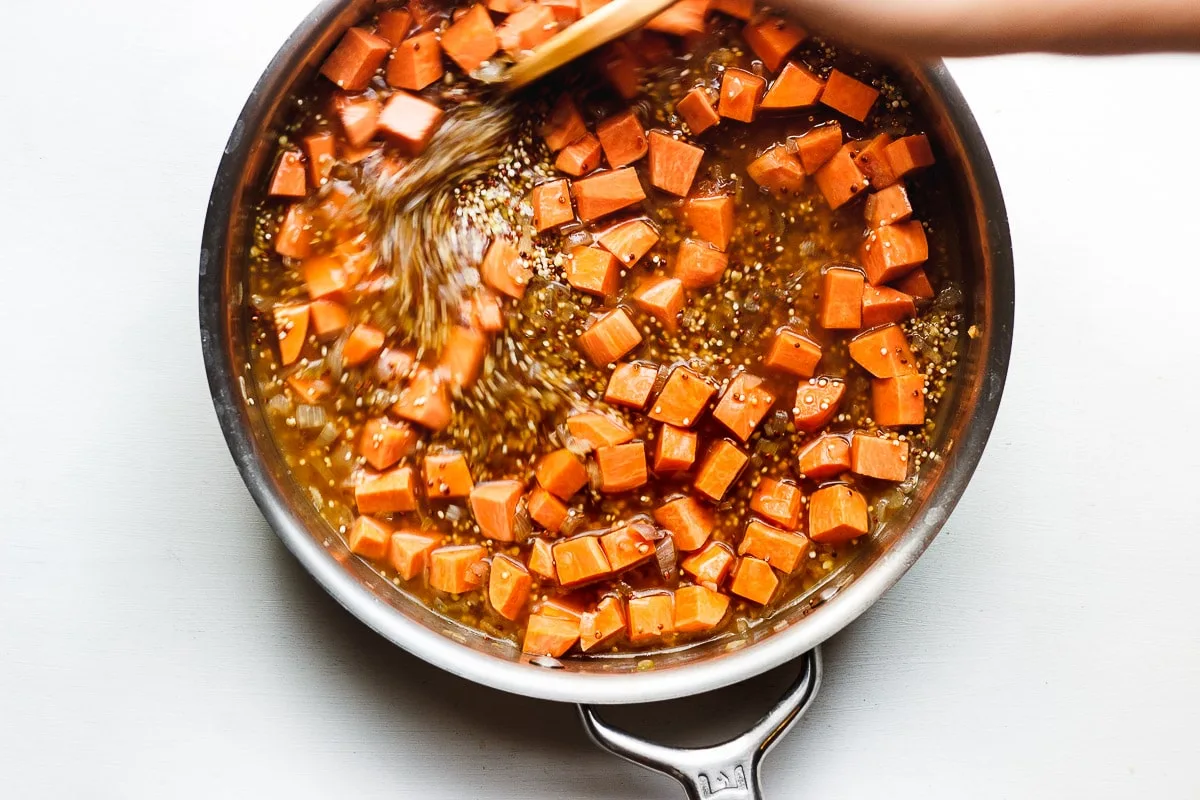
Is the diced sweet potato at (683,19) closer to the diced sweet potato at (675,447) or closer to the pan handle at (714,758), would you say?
the diced sweet potato at (675,447)

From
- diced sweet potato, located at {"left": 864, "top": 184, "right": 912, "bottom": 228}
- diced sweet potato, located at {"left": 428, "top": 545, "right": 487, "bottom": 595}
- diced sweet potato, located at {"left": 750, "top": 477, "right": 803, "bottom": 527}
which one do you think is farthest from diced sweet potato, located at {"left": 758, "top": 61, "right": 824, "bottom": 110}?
diced sweet potato, located at {"left": 428, "top": 545, "right": 487, "bottom": 595}

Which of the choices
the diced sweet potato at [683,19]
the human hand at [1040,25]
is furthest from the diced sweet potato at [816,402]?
the diced sweet potato at [683,19]

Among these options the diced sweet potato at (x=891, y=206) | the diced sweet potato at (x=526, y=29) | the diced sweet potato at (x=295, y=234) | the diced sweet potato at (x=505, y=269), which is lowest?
the diced sweet potato at (x=891, y=206)

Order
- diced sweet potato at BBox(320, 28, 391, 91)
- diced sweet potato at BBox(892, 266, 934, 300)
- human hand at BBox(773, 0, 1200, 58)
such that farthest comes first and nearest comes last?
diced sweet potato at BBox(892, 266, 934, 300), diced sweet potato at BBox(320, 28, 391, 91), human hand at BBox(773, 0, 1200, 58)

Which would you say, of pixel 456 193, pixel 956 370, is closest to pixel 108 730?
pixel 456 193

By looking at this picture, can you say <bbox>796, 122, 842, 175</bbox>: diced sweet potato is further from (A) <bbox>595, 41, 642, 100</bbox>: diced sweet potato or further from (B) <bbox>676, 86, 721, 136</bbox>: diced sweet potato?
(A) <bbox>595, 41, 642, 100</bbox>: diced sweet potato

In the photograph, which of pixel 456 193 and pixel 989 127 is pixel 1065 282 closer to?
pixel 989 127
